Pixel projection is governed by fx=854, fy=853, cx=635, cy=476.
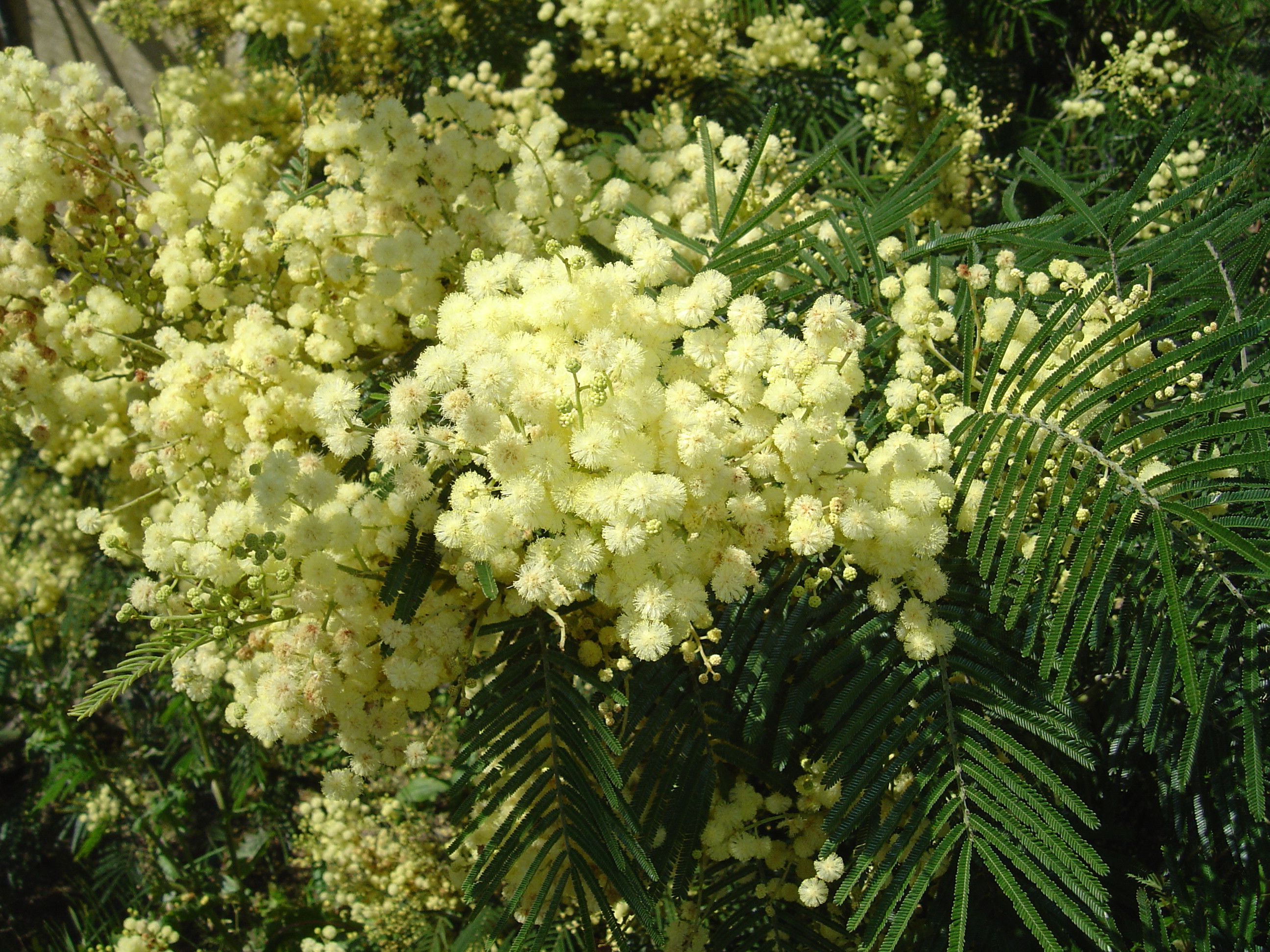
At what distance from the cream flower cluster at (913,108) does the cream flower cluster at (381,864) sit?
2.59 m

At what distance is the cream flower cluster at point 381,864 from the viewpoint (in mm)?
2707

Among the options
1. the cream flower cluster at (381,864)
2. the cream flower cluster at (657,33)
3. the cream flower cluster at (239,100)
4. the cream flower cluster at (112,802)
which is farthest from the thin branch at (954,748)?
the cream flower cluster at (239,100)

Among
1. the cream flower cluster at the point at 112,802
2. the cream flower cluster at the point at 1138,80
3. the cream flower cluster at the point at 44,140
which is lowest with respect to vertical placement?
the cream flower cluster at the point at 112,802

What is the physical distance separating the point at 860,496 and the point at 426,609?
79 cm

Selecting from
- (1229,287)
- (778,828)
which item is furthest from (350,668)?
(1229,287)

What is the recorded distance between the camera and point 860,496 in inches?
55.1

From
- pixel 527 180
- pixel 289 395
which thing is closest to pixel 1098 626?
pixel 527 180

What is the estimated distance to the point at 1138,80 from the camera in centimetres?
279

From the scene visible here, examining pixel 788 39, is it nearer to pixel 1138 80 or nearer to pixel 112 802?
pixel 1138 80

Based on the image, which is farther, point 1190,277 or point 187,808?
point 187,808

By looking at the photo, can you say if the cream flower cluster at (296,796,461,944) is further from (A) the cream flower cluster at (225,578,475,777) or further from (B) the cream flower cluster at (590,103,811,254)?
(B) the cream flower cluster at (590,103,811,254)

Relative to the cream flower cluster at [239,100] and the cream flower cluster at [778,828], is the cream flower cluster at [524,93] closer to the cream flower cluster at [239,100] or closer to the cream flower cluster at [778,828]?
the cream flower cluster at [239,100]

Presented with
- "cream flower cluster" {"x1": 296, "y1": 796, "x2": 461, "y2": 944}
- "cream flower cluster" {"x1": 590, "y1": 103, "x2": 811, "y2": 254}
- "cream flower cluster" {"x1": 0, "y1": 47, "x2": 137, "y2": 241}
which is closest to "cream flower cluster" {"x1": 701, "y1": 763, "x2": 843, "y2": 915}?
A: "cream flower cluster" {"x1": 590, "y1": 103, "x2": 811, "y2": 254}

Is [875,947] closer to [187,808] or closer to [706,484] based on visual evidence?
[706,484]
